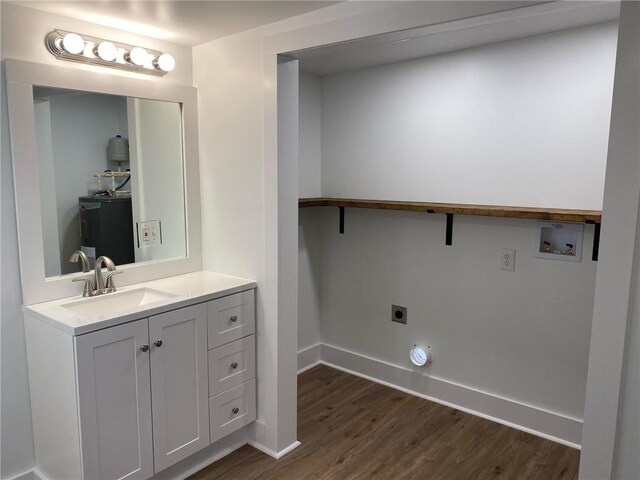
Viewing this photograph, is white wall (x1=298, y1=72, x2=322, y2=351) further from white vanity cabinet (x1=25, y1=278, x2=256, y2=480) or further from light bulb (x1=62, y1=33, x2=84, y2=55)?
light bulb (x1=62, y1=33, x2=84, y2=55)

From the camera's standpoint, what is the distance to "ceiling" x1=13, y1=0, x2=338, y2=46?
76.3 inches

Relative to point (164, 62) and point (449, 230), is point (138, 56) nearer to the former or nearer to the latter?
point (164, 62)

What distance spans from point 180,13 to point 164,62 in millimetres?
405

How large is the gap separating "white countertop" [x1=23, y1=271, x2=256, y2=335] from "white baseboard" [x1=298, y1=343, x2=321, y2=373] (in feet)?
3.68

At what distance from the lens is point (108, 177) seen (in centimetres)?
237

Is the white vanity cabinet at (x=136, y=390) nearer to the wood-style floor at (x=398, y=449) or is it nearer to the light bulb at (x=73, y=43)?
the wood-style floor at (x=398, y=449)

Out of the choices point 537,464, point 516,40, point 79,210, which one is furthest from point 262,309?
point 516,40

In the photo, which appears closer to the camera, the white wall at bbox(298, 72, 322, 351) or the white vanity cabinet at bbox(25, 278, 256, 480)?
the white vanity cabinet at bbox(25, 278, 256, 480)

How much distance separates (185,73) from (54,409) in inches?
68.5

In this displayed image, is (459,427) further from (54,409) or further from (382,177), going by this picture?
(54,409)

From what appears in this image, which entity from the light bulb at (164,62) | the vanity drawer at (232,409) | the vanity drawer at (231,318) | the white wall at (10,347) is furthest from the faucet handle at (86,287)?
the light bulb at (164,62)

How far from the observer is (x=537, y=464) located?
240 centimetres

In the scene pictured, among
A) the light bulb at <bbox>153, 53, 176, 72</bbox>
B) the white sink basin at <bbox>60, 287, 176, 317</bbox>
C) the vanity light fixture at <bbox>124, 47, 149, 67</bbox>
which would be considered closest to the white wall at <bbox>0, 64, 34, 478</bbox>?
the white sink basin at <bbox>60, 287, 176, 317</bbox>

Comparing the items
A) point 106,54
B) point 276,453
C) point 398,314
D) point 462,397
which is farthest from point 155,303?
point 462,397
